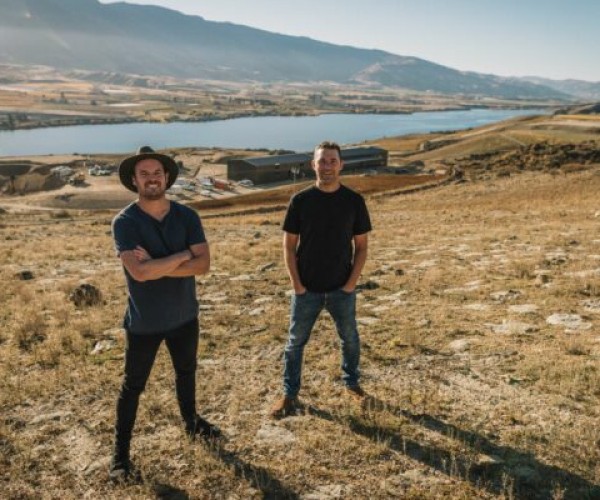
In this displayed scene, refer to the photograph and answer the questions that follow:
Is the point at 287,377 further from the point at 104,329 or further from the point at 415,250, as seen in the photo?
the point at 415,250

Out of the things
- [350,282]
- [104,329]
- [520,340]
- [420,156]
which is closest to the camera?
[350,282]

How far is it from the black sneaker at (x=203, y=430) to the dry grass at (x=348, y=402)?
123 mm

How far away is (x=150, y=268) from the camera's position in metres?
4.65

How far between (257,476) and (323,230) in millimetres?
2639

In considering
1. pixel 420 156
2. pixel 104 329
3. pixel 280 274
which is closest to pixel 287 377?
pixel 104 329

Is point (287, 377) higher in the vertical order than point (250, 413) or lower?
higher

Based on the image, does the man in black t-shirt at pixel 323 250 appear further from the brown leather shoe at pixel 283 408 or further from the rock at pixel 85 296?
the rock at pixel 85 296

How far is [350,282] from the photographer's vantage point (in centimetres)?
579

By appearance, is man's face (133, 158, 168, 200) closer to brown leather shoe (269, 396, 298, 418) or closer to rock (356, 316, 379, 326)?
brown leather shoe (269, 396, 298, 418)

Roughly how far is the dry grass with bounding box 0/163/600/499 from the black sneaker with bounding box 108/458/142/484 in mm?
107

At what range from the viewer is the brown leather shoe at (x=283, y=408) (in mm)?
5961

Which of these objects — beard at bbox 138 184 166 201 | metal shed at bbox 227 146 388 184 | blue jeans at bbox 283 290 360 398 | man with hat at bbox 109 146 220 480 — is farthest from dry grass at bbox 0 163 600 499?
metal shed at bbox 227 146 388 184

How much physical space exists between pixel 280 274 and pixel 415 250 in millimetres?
5104

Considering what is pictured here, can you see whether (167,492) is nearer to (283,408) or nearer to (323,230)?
(283,408)
